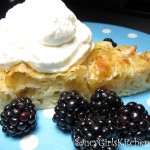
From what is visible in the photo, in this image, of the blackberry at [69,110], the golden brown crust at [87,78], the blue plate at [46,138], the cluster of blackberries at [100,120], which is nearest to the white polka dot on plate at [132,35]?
the golden brown crust at [87,78]

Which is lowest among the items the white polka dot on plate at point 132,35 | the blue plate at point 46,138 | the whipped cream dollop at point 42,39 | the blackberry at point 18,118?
the white polka dot on plate at point 132,35

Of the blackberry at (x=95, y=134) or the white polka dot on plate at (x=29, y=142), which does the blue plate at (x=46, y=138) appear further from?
the blackberry at (x=95, y=134)

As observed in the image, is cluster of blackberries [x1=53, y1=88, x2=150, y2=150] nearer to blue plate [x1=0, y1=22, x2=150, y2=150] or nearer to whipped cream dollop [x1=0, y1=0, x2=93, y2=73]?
blue plate [x1=0, y1=22, x2=150, y2=150]

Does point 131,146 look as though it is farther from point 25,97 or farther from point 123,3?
point 123,3

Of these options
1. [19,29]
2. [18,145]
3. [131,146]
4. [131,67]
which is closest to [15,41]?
[19,29]

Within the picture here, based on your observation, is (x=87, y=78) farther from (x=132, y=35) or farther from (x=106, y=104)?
(x=132, y=35)

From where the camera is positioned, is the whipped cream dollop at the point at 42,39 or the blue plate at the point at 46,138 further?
the whipped cream dollop at the point at 42,39

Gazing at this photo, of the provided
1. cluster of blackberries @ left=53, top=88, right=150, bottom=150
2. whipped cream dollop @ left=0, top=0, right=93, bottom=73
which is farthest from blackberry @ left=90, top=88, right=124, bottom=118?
whipped cream dollop @ left=0, top=0, right=93, bottom=73
